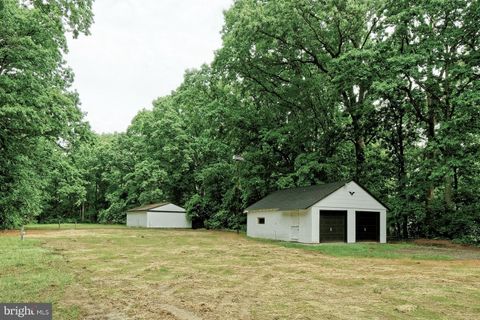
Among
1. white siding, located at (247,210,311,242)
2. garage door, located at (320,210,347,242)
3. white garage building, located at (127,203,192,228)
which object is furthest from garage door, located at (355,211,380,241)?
white garage building, located at (127,203,192,228)

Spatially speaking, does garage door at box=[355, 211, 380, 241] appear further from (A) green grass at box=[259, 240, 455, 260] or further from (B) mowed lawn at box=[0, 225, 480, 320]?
(B) mowed lawn at box=[0, 225, 480, 320]

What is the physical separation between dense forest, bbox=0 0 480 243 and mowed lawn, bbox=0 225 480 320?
33.3ft

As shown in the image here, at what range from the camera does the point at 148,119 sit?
4872 centimetres

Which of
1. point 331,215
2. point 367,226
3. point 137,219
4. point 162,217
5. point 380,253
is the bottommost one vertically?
point 137,219

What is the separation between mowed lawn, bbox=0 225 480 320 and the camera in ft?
23.8

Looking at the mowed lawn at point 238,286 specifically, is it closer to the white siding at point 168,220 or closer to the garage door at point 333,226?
the garage door at point 333,226

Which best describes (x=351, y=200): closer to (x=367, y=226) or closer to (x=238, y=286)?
(x=367, y=226)

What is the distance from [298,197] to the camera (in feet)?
84.5

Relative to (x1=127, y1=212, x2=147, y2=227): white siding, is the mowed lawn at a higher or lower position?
higher

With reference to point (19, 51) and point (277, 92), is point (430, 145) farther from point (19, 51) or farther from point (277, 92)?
point (19, 51)

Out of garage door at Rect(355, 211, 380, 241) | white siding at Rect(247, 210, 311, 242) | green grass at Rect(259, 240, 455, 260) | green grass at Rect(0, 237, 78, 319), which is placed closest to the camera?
green grass at Rect(0, 237, 78, 319)

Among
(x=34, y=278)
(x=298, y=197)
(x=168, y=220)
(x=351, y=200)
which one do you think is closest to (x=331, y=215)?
(x=351, y=200)

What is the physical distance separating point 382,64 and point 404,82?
1.71 metres

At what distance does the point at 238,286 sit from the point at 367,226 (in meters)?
17.4
